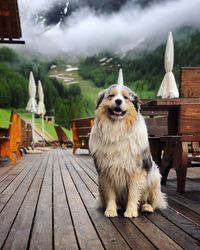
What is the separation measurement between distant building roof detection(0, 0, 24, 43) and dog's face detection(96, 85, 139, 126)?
4643mm

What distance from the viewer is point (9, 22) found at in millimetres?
7430

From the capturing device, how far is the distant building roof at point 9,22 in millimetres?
6666

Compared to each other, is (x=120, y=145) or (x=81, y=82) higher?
(x=81, y=82)

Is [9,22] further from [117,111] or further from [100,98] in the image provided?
[117,111]

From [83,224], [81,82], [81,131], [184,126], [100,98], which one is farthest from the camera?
[81,82]

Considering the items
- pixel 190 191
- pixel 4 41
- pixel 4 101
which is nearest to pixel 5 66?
pixel 4 101

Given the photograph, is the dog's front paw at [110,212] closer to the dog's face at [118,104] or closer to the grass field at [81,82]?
the dog's face at [118,104]

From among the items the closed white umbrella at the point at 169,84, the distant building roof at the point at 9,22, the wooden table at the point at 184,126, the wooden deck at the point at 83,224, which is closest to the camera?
the wooden deck at the point at 83,224

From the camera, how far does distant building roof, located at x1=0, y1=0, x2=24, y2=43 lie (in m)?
6.67

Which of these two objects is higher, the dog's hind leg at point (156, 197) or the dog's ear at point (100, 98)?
the dog's ear at point (100, 98)

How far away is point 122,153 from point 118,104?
0.42m

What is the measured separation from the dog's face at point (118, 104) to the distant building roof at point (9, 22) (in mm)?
4643

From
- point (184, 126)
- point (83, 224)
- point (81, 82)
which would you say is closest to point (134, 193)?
point (83, 224)

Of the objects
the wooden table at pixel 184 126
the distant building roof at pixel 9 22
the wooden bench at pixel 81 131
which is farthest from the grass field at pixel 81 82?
the wooden table at pixel 184 126
